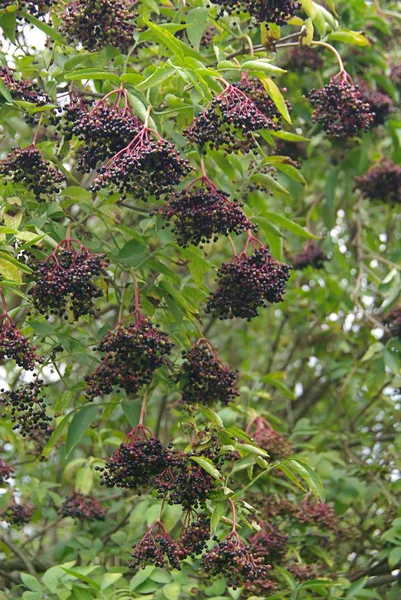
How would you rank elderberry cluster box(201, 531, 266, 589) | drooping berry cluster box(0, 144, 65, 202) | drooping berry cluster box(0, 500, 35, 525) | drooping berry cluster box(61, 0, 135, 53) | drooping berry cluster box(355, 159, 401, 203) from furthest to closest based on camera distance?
drooping berry cluster box(355, 159, 401, 203) → drooping berry cluster box(0, 500, 35, 525) → drooping berry cluster box(61, 0, 135, 53) → drooping berry cluster box(0, 144, 65, 202) → elderberry cluster box(201, 531, 266, 589)

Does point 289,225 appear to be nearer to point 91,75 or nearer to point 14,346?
point 91,75

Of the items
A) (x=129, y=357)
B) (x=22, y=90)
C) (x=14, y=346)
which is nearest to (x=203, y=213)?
(x=129, y=357)

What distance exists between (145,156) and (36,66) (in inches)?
43.5

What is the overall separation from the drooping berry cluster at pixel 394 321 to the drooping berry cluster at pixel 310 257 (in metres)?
0.64

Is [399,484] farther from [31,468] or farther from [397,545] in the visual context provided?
[31,468]

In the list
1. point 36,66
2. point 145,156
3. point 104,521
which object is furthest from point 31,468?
point 145,156

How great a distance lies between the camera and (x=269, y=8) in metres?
3.49

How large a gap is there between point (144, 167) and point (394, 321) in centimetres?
219

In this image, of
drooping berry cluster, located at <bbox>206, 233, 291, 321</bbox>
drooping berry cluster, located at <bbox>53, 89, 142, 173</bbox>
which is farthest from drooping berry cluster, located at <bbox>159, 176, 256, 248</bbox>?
drooping berry cluster, located at <bbox>53, 89, 142, 173</bbox>

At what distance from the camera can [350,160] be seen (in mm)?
5398

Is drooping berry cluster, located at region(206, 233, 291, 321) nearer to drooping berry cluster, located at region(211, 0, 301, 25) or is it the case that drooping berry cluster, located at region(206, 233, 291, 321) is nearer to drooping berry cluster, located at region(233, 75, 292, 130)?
drooping berry cluster, located at region(233, 75, 292, 130)

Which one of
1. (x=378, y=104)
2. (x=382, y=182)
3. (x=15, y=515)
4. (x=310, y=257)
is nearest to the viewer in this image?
(x=15, y=515)

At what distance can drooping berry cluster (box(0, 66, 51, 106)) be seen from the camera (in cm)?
340

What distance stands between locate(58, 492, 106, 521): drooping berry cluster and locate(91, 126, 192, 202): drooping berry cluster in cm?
190
